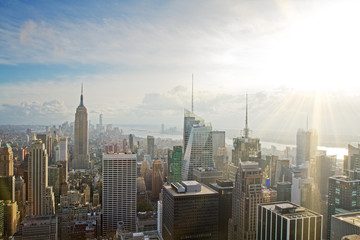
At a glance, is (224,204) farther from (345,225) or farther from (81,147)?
(81,147)

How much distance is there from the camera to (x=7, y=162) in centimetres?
1199

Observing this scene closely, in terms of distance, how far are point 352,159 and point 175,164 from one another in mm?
7762

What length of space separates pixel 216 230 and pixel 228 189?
5.38ft

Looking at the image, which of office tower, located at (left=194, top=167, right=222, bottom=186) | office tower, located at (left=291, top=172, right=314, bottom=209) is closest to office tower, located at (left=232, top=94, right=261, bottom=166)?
office tower, located at (left=194, top=167, right=222, bottom=186)

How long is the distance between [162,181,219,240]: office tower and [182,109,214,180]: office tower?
5547mm

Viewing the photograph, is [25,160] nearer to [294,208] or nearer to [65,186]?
[65,186]

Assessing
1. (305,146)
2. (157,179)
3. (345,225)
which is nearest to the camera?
(345,225)

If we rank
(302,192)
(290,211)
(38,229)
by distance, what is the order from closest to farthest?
(290,211), (38,229), (302,192)

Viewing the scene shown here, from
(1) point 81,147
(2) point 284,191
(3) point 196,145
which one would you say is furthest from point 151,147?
(2) point 284,191

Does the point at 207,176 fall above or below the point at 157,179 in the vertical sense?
above

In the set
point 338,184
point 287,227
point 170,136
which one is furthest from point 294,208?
point 170,136

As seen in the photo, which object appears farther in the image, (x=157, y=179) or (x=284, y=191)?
(x=157, y=179)

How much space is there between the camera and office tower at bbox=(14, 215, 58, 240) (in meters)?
8.84

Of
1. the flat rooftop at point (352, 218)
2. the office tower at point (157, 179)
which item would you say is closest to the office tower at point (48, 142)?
the office tower at point (157, 179)
